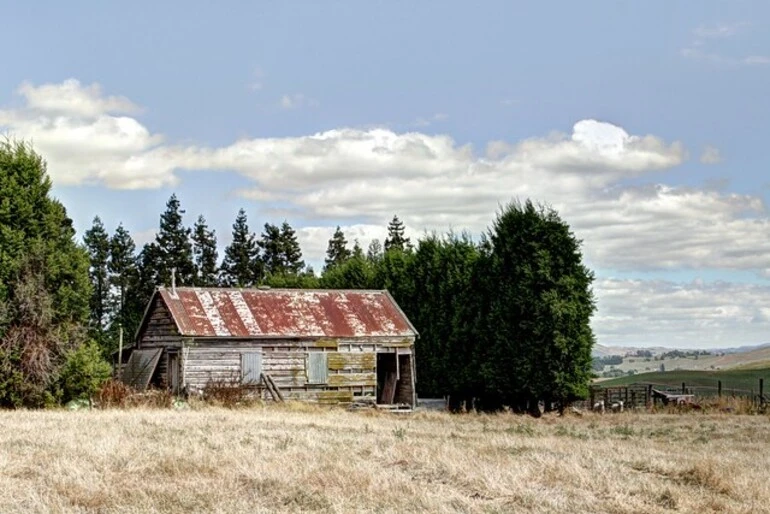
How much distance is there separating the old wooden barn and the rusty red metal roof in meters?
0.05

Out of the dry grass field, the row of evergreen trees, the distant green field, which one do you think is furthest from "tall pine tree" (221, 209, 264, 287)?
the dry grass field

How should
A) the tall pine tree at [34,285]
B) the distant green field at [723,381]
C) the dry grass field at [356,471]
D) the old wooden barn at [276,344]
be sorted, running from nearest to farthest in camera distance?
the dry grass field at [356,471]
the tall pine tree at [34,285]
the old wooden barn at [276,344]
the distant green field at [723,381]

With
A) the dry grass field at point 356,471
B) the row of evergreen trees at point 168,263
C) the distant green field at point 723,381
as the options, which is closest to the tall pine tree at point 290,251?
the row of evergreen trees at point 168,263

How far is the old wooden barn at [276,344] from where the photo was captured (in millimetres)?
36625

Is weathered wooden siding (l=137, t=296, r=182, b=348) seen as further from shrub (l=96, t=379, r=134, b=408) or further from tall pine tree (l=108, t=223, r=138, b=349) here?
tall pine tree (l=108, t=223, r=138, b=349)

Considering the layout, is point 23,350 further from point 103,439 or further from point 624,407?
point 624,407

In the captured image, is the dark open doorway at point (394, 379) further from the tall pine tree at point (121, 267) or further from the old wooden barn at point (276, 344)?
the tall pine tree at point (121, 267)

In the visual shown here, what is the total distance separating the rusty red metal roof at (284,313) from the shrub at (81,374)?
5325 millimetres

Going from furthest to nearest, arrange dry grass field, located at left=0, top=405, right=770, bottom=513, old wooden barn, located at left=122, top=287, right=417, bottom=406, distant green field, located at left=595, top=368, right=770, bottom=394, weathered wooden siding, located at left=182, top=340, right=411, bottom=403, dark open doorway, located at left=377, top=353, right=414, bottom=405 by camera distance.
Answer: distant green field, located at left=595, top=368, right=770, bottom=394, dark open doorway, located at left=377, top=353, right=414, bottom=405, old wooden barn, located at left=122, top=287, right=417, bottom=406, weathered wooden siding, located at left=182, top=340, right=411, bottom=403, dry grass field, located at left=0, top=405, right=770, bottom=513

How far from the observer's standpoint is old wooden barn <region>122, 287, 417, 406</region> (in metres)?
36.6

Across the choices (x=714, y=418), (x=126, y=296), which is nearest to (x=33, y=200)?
(x=714, y=418)

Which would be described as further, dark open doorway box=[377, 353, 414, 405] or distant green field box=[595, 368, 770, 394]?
distant green field box=[595, 368, 770, 394]

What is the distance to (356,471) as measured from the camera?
1390 centimetres

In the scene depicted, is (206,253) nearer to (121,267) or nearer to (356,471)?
(121,267)
